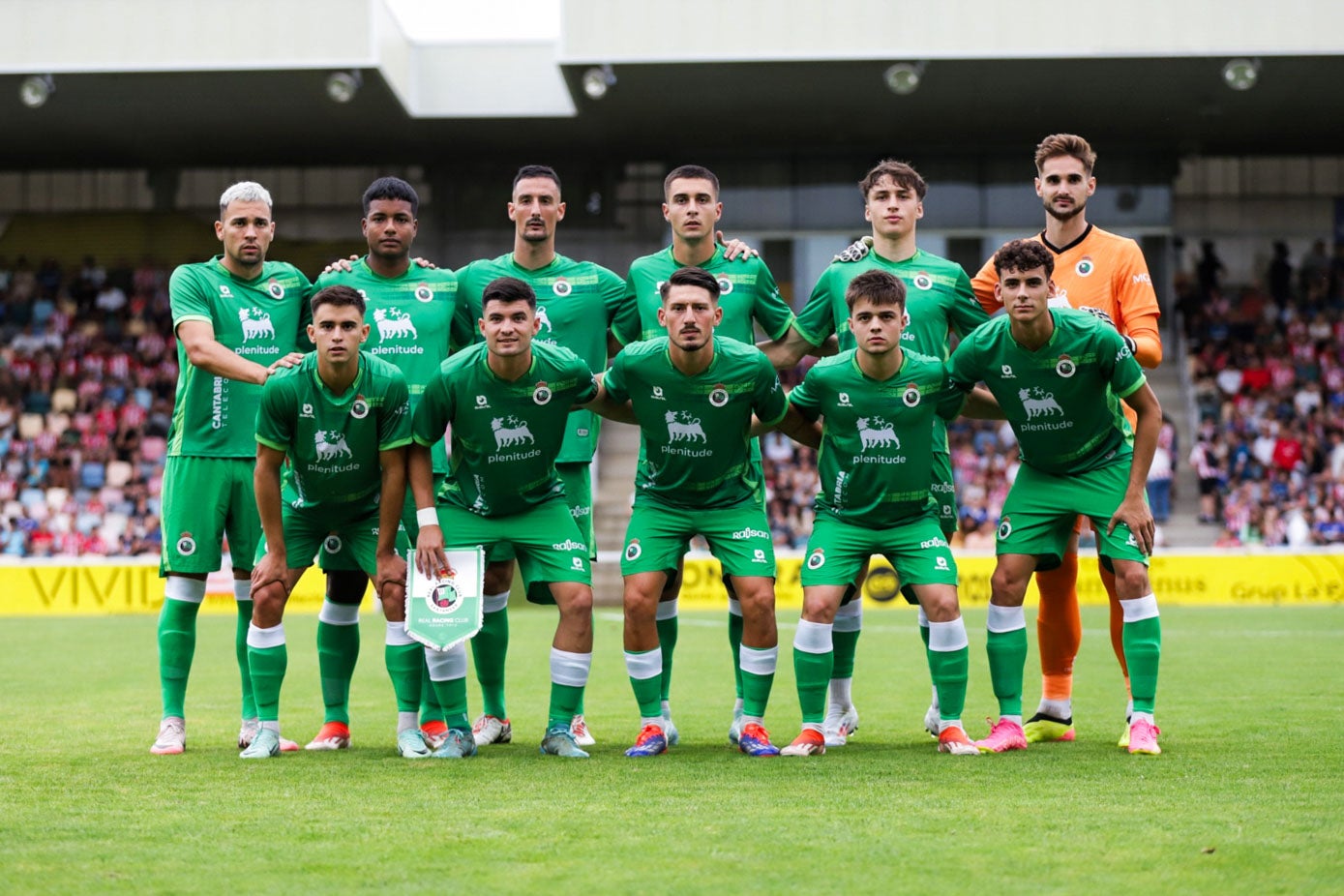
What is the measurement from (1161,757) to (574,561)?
7.97 ft

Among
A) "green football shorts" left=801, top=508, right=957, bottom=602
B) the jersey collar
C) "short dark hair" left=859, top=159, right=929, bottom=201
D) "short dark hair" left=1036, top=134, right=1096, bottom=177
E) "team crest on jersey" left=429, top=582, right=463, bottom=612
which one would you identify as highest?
"short dark hair" left=1036, top=134, right=1096, bottom=177

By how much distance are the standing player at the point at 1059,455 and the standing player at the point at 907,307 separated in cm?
40

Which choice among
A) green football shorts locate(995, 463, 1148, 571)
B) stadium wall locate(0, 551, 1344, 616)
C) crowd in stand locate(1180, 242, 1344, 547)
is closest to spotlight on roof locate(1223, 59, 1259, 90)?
crowd in stand locate(1180, 242, 1344, 547)

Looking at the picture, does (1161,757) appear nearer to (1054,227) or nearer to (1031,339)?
(1031,339)

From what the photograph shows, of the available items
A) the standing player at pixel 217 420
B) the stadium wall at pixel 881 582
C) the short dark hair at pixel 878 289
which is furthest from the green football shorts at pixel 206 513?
the stadium wall at pixel 881 582

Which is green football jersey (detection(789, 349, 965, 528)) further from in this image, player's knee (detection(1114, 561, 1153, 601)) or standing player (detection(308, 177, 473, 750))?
standing player (detection(308, 177, 473, 750))

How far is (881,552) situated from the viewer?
21.7 ft

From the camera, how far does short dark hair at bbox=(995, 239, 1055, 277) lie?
632cm

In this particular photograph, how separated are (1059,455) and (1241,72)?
16.2m

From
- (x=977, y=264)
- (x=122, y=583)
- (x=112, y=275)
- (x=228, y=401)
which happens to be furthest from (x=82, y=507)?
(x=228, y=401)

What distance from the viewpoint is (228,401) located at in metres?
7.03

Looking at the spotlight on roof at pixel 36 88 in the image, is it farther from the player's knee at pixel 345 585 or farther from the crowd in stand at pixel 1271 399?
the player's knee at pixel 345 585

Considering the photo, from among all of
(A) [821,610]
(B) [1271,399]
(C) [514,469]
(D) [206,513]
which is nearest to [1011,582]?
(A) [821,610]

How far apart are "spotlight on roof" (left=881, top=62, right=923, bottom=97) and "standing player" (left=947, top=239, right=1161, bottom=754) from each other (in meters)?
14.8
